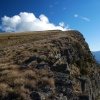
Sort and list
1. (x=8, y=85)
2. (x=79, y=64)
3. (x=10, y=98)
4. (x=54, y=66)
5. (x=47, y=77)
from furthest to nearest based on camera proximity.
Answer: (x=79, y=64)
(x=54, y=66)
(x=47, y=77)
(x=8, y=85)
(x=10, y=98)

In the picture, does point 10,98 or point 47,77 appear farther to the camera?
point 47,77

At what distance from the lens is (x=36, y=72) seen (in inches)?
744

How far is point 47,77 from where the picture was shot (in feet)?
59.2

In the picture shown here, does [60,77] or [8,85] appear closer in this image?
[8,85]

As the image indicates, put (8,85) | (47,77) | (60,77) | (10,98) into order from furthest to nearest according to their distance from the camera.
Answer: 1. (60,77)
2. (47,77)
3. (8,85)
4. (10,98)

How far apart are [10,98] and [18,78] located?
3047 mm

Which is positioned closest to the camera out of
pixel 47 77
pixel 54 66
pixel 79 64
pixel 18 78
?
pixel 18 78

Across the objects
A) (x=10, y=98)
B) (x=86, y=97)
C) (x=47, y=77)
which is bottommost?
(x=86, y=97)

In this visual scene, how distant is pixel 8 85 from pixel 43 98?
3604mm

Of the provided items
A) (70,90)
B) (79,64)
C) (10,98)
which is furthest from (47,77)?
(79,64)

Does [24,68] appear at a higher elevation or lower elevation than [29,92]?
higher

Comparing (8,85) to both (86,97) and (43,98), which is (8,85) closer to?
(43,98)

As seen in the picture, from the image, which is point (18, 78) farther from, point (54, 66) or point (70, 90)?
point (54, 66)

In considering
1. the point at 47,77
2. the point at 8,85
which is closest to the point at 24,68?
the point at 47,77
